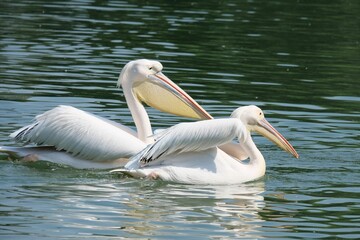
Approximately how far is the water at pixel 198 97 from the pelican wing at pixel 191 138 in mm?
225

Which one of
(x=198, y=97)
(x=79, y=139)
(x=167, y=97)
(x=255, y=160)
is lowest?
(x=198, y=97)

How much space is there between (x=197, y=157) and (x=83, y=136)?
2.91ft

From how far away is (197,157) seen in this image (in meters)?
8.51

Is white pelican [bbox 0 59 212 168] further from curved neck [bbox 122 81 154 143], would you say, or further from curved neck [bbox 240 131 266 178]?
curved neck [bbox 240 131 266 178]

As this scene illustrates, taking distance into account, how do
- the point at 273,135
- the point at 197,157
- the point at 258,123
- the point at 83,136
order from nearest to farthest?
the point at 197,157, the point at 83,136, the point at 258,123, the point at 273,135

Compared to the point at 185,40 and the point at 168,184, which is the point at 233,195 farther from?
the point at 185,40

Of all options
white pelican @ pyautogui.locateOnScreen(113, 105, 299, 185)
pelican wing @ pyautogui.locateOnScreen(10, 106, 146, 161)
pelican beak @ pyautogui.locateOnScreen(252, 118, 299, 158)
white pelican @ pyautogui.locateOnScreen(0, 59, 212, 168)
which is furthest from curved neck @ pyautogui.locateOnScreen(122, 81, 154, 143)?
pelican beak @ pyautogui.locateOnScreen(252, 118, 299, 158)

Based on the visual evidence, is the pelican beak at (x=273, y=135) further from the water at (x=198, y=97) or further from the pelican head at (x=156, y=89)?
the pelican head at (x=156, y=89)

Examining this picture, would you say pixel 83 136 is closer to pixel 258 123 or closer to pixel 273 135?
pixel 258 123

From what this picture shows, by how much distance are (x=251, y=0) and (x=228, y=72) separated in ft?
27.2

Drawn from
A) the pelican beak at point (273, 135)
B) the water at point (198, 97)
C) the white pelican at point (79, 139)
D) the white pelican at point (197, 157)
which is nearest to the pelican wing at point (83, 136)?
the white pelican at point (79, 139)

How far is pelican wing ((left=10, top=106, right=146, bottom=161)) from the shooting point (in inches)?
339

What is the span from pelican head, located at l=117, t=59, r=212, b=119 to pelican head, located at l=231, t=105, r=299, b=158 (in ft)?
1.14

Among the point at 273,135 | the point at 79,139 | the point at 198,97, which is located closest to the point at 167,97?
the point at 273,135
